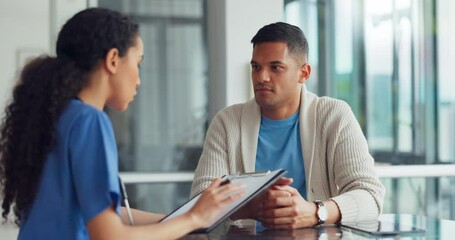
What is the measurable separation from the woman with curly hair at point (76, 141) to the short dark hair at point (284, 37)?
1115mm

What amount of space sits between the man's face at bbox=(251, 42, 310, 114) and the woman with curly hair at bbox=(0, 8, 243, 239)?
3.44 ft

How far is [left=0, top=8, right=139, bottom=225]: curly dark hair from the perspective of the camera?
165 cm

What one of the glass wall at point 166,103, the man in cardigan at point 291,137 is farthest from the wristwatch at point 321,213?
the glass wall at point 166,103

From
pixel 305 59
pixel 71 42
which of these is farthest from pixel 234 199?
pixel 305 59

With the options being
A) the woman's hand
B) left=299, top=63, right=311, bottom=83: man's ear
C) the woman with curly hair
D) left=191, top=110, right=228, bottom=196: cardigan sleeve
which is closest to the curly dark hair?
the woman with curly hair

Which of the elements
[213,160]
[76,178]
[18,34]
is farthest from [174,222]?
[18,34]

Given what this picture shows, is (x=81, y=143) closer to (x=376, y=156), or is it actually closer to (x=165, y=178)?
(x=165, y=178)

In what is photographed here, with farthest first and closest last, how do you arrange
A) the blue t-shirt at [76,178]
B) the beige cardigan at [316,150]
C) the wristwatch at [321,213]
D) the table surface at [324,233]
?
Result: the beige cardigan at [316,150], the wristwatch at [321,213], the table surface at [324,233], the blue t-shirt at [76,178]

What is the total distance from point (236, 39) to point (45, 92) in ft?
7.20

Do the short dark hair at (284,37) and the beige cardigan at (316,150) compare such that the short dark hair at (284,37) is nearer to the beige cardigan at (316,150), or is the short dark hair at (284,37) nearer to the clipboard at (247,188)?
the beige cardigan at (316,150)

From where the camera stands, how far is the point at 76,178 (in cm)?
161

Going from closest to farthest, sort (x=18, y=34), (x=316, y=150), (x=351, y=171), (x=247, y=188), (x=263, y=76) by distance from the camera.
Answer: (x=247, y=188) < (x=351, y=171) < (x=316, y=150) < (x=263, y=76) < (x=18, y=34)

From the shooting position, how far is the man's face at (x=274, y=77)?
2789mm

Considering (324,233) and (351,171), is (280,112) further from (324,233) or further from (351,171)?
(324,233)
